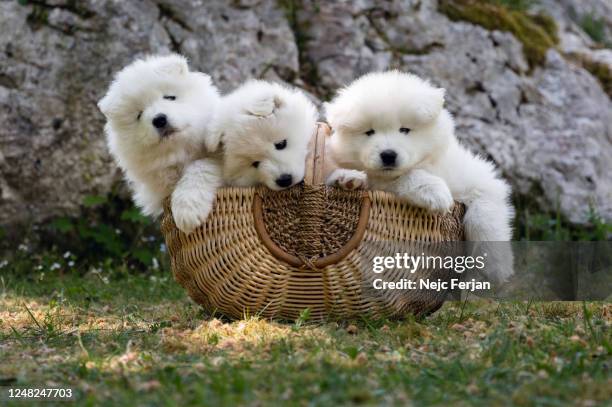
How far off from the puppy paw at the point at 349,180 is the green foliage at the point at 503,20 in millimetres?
4332

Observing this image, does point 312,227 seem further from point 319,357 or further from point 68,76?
point 68,76

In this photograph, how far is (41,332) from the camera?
3.79 meters

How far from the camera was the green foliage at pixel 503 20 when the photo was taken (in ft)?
24.9

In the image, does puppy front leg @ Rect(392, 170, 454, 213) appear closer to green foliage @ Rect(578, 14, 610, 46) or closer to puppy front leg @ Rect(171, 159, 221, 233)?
puppy front leg @ Rect(171, 159, 221, 233)

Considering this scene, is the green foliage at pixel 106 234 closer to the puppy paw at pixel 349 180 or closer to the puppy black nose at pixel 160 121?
the puppy black nose at pixel 160 121

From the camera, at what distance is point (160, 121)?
3.72m

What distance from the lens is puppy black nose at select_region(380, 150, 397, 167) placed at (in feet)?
12.4

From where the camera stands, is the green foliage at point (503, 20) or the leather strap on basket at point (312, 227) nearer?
the leather strap on basket at point (312, 227)

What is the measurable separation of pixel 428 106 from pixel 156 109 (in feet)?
4.47

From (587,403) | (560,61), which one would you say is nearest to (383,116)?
(587,403)

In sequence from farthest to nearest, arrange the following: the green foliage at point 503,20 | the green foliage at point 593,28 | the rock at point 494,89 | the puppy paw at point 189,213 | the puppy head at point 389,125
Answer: the green foliage at point 593,28, the green foliage at point 503,20, the rock at point 494,89, the puppy head at point 389,125, the puppy paw at point 189,213

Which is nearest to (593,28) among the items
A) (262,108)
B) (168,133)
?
(262,108)

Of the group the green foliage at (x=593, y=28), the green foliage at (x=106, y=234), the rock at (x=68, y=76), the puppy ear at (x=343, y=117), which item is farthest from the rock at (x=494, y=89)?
the puppy ear at (x=343, y=117)

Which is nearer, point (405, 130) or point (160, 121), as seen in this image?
point (160, 121)
